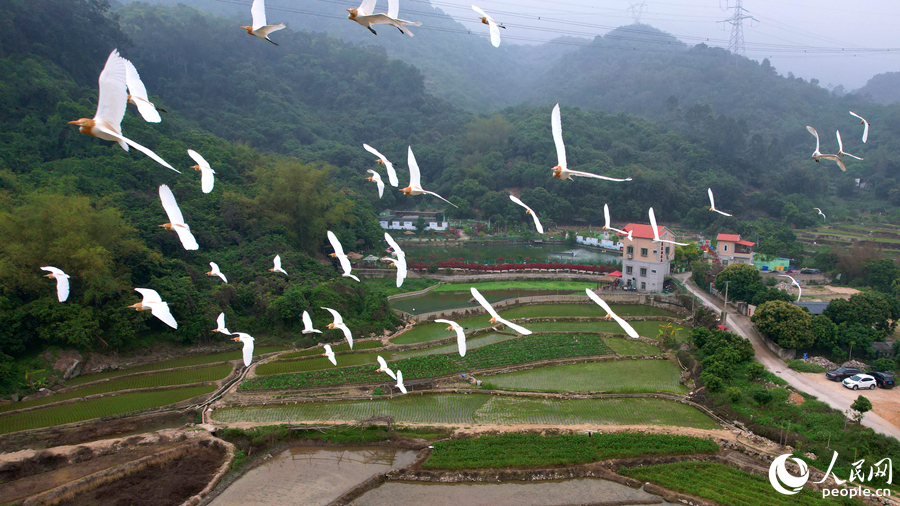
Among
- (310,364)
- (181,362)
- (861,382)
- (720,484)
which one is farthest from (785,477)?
(181,362)

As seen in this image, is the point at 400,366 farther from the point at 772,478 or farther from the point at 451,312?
the point at 772,478

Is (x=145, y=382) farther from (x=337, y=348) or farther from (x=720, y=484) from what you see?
(x=720, y=484)

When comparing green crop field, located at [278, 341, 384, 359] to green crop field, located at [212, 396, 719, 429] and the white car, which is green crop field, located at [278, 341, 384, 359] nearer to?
green crop field, located at [212, 396, 719, 429]

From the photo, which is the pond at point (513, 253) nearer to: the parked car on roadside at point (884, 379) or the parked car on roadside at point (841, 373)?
the parked car on roadside at point (841, 373)

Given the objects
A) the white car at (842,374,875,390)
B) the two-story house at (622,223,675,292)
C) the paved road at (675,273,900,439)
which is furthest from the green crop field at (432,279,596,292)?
the white car at (842,374,875,390)

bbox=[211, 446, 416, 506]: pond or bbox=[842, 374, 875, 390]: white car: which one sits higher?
bbox=[842, 374, 875, 390]: white car

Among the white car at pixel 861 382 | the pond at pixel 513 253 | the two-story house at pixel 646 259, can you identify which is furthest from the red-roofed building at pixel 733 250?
the white car at pixel 861 382

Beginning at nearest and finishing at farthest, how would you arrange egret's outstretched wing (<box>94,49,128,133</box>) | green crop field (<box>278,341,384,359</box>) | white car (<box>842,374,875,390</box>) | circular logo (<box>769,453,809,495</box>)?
egret's outstretched wing (<box>94,49,128,133</box>) → circular logo (<box>769,453,809,495</box>) → white car (<box>842,374,875,390</box>) → green crop field (<box>278,341,384,359</box>)
